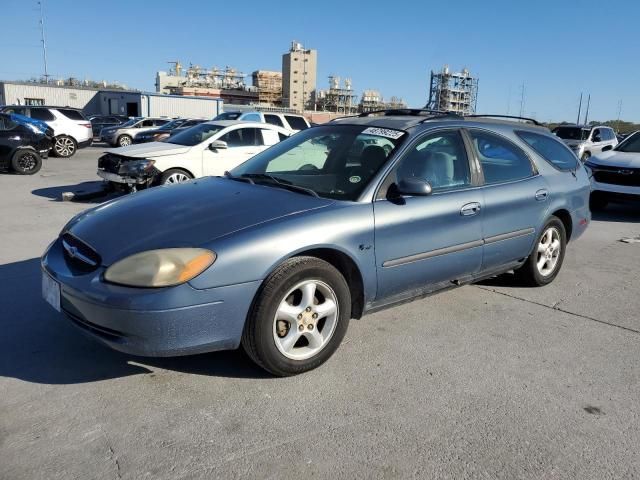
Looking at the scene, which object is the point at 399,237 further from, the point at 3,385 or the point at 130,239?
the point at 3,385

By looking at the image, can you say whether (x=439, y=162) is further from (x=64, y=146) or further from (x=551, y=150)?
(x=64, y=146)

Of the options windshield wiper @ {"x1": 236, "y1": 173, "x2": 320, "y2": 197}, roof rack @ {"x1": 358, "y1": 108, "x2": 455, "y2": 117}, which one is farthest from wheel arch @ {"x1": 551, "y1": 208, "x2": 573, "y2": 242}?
windshield wiper @ {"x1": 236, "y1": 173, "x2": 320, "y2": 197}

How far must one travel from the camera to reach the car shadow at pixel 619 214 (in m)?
9.27

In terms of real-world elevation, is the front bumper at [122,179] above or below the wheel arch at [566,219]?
below

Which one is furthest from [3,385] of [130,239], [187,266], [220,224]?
[220,224]

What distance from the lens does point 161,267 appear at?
273cm

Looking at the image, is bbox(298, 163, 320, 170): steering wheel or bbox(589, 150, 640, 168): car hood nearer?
bbox(298, 163, 320, 170): steering wheel

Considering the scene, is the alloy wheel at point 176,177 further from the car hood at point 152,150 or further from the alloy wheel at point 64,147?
the alloy wheel at point 64,147

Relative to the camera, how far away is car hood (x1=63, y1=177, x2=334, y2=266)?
2934 millimetres

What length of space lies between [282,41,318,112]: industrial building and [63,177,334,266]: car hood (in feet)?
385

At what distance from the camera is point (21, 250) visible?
19.0 ft

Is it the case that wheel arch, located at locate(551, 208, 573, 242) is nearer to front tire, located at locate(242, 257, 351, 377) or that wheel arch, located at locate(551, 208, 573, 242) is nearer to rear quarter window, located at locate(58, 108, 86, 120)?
front tire, located at locate(242, 257, 351, 377)

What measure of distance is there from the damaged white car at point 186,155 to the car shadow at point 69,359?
16.2 feet

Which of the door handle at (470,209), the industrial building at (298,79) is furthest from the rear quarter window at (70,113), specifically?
the industrial building at (298,79)
